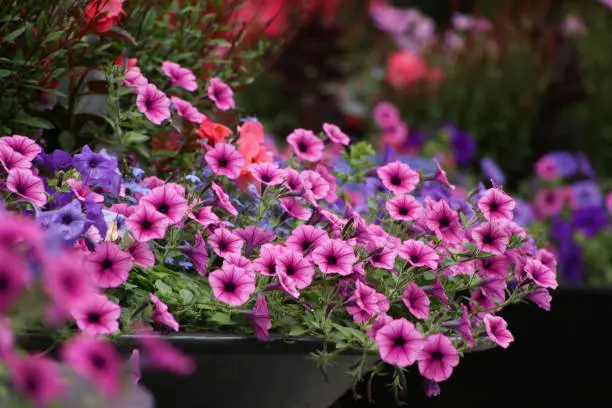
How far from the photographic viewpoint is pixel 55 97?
1.65 m

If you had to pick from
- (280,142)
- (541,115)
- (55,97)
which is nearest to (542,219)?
(541,115)

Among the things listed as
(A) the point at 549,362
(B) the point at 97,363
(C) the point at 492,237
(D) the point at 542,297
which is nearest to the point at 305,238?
(C) the point at 492,237

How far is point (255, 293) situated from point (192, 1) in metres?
0.78

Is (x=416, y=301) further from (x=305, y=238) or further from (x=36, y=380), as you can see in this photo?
(x=36, y=380)

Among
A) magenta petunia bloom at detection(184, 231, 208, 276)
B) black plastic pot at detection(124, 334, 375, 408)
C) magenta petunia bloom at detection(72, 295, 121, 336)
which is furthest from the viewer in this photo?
magenta petunia bloom at detection(184, 231, 208, 276)

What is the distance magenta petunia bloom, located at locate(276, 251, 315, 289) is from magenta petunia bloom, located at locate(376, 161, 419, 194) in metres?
0.26

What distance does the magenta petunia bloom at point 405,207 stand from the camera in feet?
4.55

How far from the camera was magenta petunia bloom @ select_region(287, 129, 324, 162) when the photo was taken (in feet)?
5.07

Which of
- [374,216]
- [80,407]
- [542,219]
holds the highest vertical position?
[80,407]

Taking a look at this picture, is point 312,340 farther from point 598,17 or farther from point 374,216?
point 598,17

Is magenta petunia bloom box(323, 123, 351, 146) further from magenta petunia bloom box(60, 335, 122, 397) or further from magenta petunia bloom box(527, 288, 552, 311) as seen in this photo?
Answer: magenta petunia bloom box(60, 335, 122, 397)

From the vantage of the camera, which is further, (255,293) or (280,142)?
(280,142)

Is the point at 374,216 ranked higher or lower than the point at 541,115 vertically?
higher

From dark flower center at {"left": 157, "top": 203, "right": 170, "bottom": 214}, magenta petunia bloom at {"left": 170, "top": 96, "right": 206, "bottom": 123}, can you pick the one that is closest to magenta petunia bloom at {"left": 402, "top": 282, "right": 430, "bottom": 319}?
dark flower center at {"left": 157, "top": 203, "right": 170, "bottom": 214}
